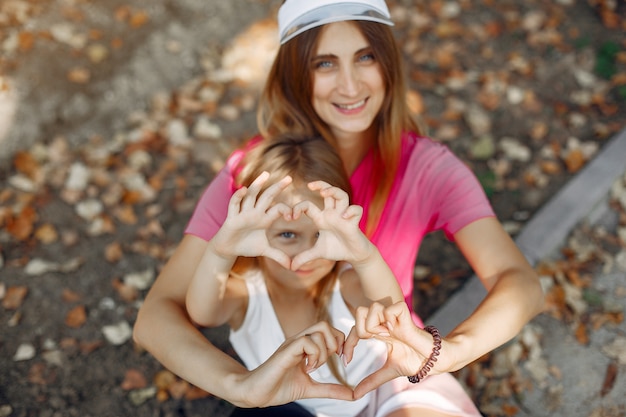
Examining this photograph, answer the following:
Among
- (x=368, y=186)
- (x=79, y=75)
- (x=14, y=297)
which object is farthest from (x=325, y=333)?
(x=79, y=75)

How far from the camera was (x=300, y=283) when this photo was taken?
2457 mm

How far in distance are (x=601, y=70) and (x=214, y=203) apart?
11.5 ft

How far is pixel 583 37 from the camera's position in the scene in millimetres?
4996

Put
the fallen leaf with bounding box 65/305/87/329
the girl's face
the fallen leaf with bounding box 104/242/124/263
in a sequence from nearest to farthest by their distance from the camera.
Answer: the girl's face
the fallen leaf with bounding box 65/305/87/329
the fallen leaf with bounding box 104/242/124/263

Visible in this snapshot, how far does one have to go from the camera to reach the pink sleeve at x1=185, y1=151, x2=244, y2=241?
2.54m

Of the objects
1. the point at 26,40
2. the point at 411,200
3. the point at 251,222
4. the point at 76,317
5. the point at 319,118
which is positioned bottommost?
the point at 76,317

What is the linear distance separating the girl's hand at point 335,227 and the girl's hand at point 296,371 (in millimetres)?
225

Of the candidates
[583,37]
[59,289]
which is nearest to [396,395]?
[59,289]

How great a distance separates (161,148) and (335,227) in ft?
8.85

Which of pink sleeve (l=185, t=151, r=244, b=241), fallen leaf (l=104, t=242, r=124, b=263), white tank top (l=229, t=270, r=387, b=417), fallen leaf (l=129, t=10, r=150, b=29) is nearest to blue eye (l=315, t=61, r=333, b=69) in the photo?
pink sleeve (l=185, t=151, r=244, b=241)

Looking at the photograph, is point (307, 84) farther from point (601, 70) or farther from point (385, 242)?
point (601, 70)

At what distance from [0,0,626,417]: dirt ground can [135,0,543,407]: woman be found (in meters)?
0.97

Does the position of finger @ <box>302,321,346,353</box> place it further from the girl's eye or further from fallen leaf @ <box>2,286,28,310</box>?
fallen leaf @ <box>2,286,28,310</box>

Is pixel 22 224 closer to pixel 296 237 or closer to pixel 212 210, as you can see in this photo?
pixel 212 210
